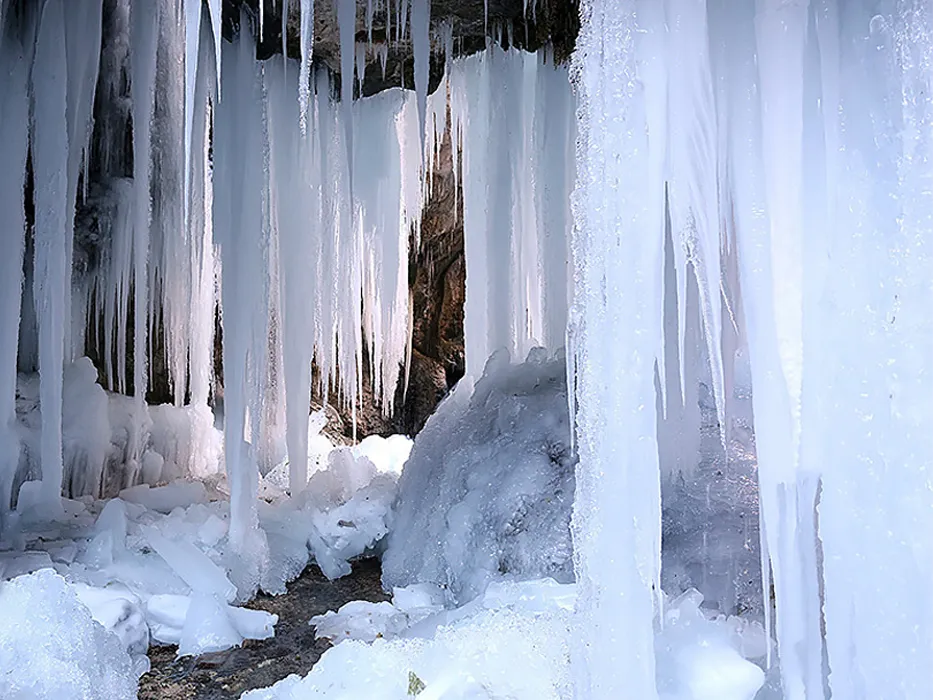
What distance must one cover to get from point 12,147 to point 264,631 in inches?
122

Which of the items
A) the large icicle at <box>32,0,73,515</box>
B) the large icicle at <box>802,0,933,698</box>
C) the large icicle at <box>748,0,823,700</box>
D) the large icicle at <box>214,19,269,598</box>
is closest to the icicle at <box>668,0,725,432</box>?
the large icicle at <box>748,0,823,700</box>

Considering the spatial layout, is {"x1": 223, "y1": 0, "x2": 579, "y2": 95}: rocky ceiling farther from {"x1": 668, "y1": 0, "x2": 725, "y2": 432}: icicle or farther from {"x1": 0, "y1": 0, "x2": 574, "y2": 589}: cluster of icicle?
{"x1": 668, "y1": 0, "x2": 725, "y2": 432}: icicle

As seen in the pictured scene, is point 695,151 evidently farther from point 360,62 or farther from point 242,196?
point 360,62

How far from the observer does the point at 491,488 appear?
4105mm

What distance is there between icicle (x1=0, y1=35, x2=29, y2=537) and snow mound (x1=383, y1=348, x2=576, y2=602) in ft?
8.22

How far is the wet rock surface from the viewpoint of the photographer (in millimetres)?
2857

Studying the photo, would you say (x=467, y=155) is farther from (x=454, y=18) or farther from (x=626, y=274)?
(x=626, y=274)

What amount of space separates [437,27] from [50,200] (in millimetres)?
2657

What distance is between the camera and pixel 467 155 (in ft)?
18.6

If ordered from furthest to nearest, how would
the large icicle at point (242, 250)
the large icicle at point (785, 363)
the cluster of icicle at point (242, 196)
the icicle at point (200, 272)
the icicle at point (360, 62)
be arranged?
1. the icicle at point (200, 272)
2. the icicle at point (360, 62)
3. the large icicle at point (242, 250)
4. the cluster of icicle at point (242, 196)
5. the large icicle at point (785, 363)

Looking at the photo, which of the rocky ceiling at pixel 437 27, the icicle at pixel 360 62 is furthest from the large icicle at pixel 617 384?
the icicle at pixel 360 62

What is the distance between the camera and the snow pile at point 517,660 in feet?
6.50

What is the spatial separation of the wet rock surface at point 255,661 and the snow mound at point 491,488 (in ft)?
1.49

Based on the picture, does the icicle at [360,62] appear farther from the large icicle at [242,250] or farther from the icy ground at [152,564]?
the icy ground at [152,564]
